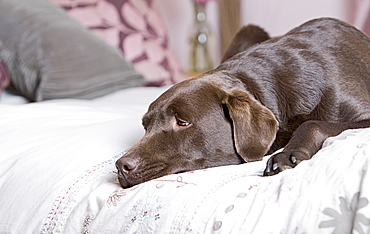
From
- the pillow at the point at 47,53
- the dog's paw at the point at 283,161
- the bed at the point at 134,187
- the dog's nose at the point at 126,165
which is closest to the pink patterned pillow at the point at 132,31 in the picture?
the pillow at the point at 47,53

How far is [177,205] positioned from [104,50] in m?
1.69

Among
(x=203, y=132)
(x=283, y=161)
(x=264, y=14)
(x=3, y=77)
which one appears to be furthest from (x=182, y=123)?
(x=264, y=14)

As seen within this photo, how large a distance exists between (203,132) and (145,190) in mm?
259

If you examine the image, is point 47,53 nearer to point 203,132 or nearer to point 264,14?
point 203,132

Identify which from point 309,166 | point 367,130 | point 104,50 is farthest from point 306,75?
point 104,50

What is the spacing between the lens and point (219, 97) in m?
1.63

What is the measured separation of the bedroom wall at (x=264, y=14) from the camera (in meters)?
3.92

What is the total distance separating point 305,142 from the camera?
1506mm

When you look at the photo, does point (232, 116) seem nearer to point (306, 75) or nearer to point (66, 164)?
point (306, 75)

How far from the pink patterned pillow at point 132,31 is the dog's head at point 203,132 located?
162 centimetres

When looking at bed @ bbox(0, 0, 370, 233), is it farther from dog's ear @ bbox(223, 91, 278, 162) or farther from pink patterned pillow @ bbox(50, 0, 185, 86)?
pink patterned pillow @ bbox(50, 0, 185, 86)

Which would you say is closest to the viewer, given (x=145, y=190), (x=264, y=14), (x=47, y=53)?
(x=145, y=190)

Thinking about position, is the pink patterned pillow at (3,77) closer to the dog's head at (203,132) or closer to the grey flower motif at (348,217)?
the dog's head at (203,132)

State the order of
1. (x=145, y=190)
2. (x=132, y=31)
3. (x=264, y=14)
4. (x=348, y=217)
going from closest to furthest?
(x=348, y=217)
(x=145, y=190)
(x=132, y=31)
(x=264, y=14)
